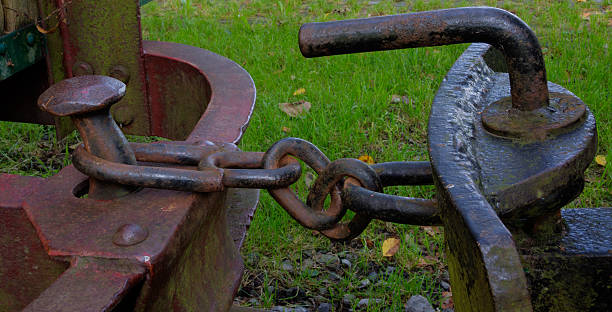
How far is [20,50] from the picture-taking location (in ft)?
6.04

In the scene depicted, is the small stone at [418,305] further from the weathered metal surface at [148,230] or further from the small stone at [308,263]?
the weathered metal surface at [148,230]

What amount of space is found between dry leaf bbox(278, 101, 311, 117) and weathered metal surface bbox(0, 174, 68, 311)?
253cm

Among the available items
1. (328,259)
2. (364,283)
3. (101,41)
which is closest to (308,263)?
(328,259)

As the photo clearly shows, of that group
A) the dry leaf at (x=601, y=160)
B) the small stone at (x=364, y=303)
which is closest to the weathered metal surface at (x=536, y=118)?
the small stone at (x=364, y=303)

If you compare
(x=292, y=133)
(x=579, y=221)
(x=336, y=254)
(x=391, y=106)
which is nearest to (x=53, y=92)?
(x=579, y=221)

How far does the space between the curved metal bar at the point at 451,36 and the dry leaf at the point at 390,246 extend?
1.69 meters

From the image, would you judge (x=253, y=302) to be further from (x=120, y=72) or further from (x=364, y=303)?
(x=120, y=72)

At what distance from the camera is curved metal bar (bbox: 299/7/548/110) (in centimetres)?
105

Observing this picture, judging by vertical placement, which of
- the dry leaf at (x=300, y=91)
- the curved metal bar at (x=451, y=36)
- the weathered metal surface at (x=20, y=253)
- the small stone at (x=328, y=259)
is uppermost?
the curved metal bar at (x=451, y=36)

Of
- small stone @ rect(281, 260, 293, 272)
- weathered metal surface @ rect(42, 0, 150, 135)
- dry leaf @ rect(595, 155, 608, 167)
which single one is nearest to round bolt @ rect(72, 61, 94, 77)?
weathered metal surface @ rect(42, 0, 150, 135)

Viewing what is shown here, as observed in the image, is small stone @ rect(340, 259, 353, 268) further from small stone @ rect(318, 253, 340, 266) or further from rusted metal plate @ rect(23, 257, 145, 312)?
rusted metal plate @ rect(23, 257, 145, 312)

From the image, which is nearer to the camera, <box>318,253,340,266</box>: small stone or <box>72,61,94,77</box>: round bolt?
<box>72,61,94,77</box>: round bolt

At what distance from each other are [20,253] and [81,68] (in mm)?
953

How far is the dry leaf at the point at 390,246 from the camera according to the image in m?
2.73
